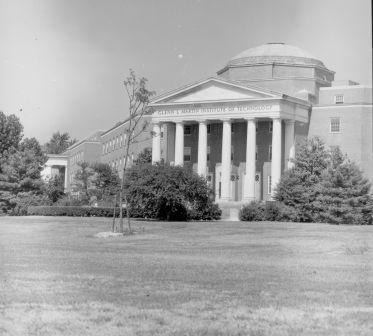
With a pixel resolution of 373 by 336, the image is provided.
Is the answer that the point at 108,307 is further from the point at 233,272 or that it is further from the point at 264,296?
the point at 233,272

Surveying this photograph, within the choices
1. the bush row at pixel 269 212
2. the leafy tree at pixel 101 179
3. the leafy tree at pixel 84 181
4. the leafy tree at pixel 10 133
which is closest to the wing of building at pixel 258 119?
the leafy tree at pixel 101 179

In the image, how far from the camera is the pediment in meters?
69.9

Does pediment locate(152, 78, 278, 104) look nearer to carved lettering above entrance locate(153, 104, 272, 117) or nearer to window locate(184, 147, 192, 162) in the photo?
carved lettering above entrance locate(153, 104, 272, 117)

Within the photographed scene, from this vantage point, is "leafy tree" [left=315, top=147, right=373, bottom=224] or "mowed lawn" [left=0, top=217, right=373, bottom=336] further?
"leafy tree" [left=315, top=147, right=373, bottom=224]

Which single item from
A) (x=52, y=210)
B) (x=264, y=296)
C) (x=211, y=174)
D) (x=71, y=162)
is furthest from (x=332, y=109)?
(x=264, y=296)

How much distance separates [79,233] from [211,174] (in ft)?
137

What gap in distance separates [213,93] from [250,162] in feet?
24.5

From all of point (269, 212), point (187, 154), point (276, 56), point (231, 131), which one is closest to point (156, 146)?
point (187, 154)

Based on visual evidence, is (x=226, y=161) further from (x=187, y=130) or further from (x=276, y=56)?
(x=276, y=56)

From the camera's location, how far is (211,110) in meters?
72.3

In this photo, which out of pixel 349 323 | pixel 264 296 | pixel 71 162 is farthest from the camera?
pixel 71 162

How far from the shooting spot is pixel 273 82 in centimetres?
7662

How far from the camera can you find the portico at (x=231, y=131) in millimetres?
69625

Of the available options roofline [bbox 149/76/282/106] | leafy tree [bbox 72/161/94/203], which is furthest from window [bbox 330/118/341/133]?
leafy tree [bbox 72/161/94/203]
